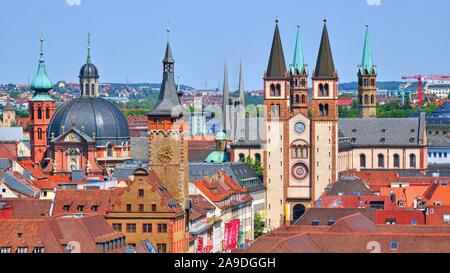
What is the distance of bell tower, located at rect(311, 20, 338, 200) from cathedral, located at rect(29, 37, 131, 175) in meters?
15.3

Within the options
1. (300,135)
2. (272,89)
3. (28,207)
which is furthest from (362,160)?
(28,207)

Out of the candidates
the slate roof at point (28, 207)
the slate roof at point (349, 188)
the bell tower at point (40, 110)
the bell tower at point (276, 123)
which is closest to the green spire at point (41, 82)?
the bell tower at point (40, 110)

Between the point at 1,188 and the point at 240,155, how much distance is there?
2062 inches

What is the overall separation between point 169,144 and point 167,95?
2.88m

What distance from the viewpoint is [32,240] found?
162 ft

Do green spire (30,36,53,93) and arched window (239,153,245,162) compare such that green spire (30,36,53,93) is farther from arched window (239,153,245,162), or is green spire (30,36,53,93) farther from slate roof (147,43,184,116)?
slate roof (147,43,184,116)

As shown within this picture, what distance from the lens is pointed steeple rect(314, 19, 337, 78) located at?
121 meters

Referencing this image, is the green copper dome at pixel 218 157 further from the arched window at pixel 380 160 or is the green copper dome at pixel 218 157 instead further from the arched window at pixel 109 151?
the arched window at pixel 380 160

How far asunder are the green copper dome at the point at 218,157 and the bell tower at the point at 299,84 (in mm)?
7866

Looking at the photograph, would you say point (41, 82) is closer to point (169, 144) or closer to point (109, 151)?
point (109, 151)

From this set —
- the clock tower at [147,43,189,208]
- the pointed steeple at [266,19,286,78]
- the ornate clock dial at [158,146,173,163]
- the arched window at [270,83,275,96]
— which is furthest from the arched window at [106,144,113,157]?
the ornate clock dial at [158,146,173,163]

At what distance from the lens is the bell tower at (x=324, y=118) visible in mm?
121000
